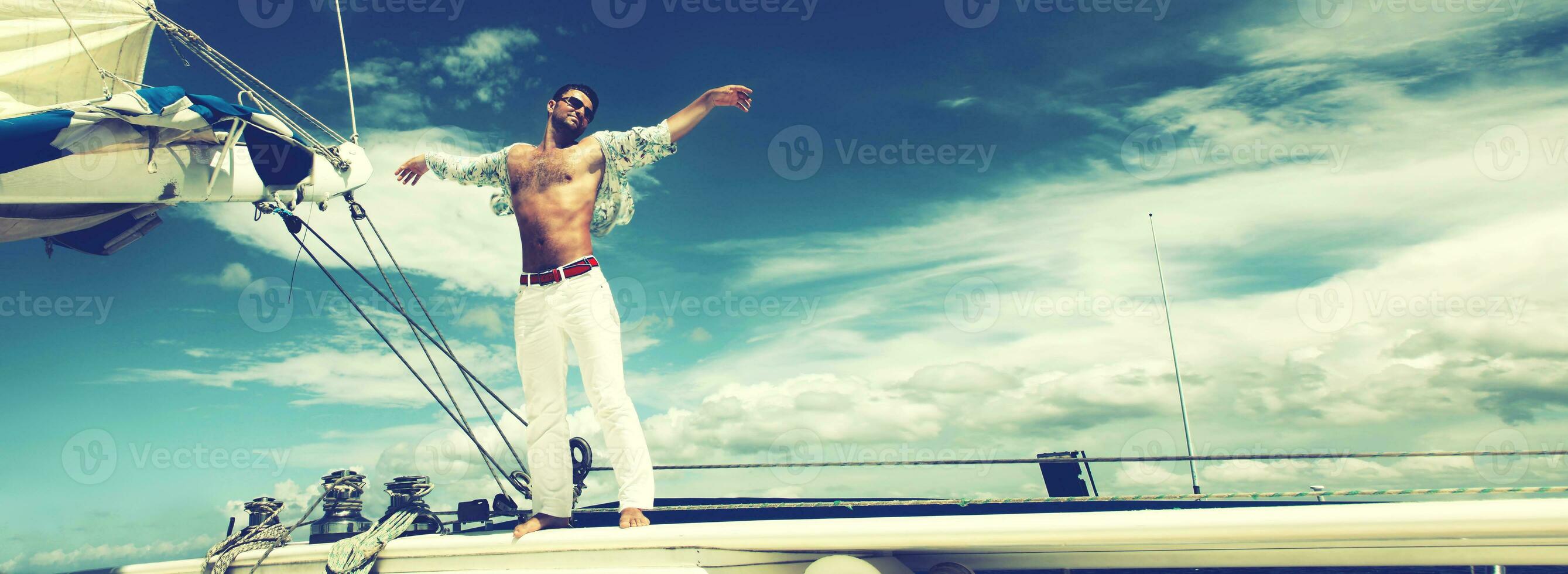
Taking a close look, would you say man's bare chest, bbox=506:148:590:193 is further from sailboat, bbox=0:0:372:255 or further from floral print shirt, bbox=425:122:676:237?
sailboat, bbox=0:0:372:255

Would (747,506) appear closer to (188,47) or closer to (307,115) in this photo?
(307,115)

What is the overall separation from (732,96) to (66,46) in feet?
30.0

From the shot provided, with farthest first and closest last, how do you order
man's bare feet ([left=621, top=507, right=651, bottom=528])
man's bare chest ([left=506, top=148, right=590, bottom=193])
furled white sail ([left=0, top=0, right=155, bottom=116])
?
furled white sail ([left=0, top=0, right=155, bottom=116]) < man's bare chest ([left=506, top=148, right=590, bottom=193]) < man's bare feet ([left=621, top=507, right=651, bottom=528])

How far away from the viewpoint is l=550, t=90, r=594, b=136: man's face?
13.5ft

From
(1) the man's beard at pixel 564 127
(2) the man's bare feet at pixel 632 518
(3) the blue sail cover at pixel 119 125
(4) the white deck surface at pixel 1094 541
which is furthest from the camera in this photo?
(3) the blue sail cover at pixel 119 125

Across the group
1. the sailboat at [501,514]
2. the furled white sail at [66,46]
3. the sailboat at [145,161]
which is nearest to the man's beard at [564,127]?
the sailboat at [501,514]

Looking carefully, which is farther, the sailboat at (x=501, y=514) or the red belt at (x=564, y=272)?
the red belt at (x=564, y=272)

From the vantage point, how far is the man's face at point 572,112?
411 centimetres

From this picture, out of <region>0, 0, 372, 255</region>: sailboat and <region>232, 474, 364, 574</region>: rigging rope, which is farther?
<region>0, 0, 372, 255</region>: sailboat

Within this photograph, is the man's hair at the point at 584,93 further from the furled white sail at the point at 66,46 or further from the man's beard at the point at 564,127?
the furled white sail at the point at 66,46

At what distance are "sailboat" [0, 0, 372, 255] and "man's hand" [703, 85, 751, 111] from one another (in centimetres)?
456

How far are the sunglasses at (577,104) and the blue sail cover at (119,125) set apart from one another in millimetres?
3725

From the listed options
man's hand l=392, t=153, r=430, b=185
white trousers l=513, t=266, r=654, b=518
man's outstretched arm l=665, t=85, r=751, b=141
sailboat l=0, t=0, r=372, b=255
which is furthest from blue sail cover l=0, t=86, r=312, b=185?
man's outstretched arm l=665, t=85, r=751, b=141

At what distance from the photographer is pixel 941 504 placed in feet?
14.5
